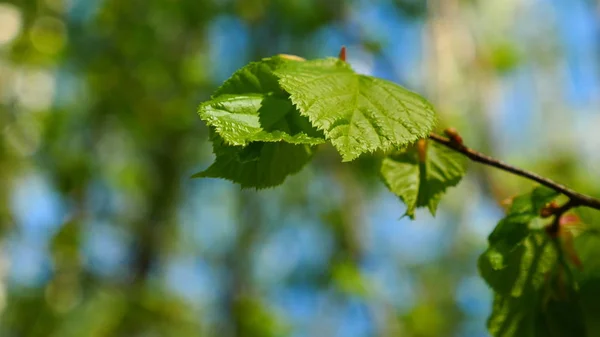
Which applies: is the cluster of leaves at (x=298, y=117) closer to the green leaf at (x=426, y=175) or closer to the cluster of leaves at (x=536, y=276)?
the green leaf at (x=426, y=175)

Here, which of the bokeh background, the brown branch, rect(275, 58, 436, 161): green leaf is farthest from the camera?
the bokeh background

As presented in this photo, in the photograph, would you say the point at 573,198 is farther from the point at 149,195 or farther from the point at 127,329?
the point at 149,195

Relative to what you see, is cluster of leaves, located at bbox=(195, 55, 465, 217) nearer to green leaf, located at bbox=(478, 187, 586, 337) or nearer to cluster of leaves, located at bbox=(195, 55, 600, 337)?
cluster of leaves, located at bbox=(195, 55, 600, 337)

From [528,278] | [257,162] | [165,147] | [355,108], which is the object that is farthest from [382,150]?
[165,147]

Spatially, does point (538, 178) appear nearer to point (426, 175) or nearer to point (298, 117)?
point (426, 175)

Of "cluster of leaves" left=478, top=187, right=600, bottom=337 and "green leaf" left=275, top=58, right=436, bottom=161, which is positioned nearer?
"green leaf" left=275, top=58, right=436, bottom=161

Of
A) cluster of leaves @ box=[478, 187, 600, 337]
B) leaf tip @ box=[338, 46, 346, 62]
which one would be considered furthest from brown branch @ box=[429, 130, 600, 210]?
leaf tip @ box=[338, 46, 346, 62]

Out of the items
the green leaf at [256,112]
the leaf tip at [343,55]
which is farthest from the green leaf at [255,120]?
the leaf tip at [343,55]
